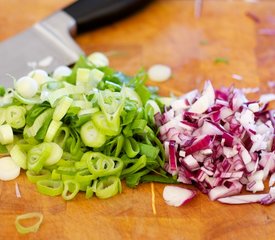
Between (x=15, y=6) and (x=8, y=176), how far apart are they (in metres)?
0.86

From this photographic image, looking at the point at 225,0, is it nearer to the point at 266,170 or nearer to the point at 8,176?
the point at 266,170

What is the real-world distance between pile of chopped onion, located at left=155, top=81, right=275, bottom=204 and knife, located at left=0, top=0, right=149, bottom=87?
19.5 inches

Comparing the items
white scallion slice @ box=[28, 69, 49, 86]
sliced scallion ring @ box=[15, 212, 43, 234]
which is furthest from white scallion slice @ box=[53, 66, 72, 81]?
sliced scallion ring @ box=[15, 212, 43, 234]

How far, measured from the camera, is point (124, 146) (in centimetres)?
163

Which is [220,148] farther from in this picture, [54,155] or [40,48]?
[40,48]

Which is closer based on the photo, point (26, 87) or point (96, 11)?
point (26, 87)

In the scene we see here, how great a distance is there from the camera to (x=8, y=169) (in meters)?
1.66

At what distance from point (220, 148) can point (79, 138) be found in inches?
15.8

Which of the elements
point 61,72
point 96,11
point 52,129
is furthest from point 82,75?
point 96,11

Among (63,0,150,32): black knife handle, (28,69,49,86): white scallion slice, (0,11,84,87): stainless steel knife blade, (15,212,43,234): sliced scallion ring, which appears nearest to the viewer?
(15,212,43,234): sliced scallion ring

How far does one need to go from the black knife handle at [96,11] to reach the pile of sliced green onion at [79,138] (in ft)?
1.64

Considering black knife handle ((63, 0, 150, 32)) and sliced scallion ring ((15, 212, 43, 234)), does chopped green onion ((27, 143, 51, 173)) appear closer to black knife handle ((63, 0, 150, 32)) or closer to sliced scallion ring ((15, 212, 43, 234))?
sliced scallion ring ((15, 212, 43, 234))

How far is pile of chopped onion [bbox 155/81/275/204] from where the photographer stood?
162 centimetres

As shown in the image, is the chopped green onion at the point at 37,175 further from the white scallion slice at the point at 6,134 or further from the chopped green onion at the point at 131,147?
the chopped green onion at the point at 131,147
